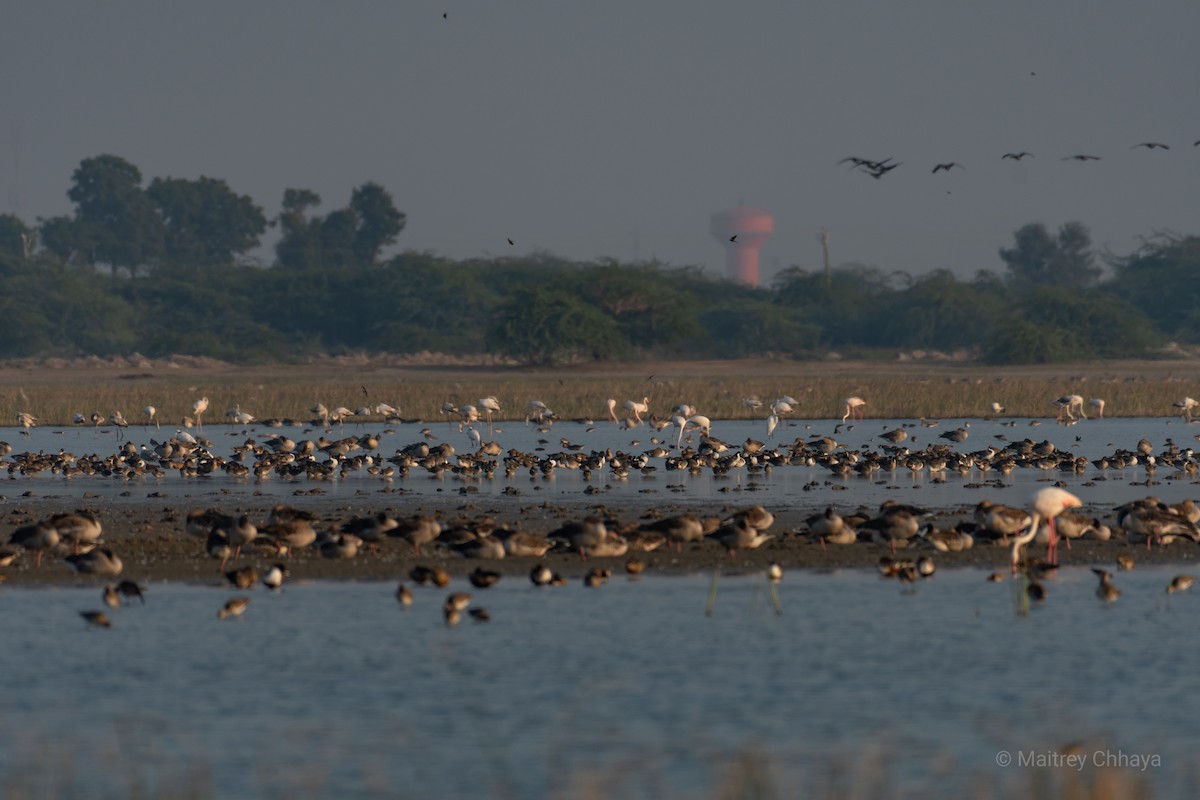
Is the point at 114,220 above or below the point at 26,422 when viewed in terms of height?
above

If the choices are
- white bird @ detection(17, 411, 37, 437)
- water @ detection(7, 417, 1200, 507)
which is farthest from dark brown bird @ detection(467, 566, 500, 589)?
white bird @ detection(17, 411, 37, 437)

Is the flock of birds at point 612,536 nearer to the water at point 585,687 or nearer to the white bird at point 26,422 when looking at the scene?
the water at point 585,687

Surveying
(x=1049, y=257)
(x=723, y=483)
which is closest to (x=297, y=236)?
(x=1049, y=257)

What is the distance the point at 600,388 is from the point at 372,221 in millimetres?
83844

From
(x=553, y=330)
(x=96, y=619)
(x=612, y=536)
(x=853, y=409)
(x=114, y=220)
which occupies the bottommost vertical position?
(x=96, y=619)

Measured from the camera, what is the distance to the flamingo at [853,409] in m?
44.2

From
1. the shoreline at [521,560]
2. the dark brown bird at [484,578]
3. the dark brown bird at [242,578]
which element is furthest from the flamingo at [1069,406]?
the dark brown bird at [242,578]

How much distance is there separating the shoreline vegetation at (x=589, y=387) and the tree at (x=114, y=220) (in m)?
53.6

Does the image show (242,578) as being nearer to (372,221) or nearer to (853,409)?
(853,409)

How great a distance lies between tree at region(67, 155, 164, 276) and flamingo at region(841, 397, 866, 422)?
102 meters

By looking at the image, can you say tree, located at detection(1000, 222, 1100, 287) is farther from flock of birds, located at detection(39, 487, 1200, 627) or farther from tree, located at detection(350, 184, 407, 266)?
flock of birds, located at detection(39, 487, 1200, 627)

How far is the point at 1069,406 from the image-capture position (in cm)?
4338

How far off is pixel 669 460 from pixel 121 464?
10.1 meters

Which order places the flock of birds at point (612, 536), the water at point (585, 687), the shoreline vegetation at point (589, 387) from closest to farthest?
1. the water at point (585, 687)
2. the flock of birds at point (612, 536)
3. the shoreline vegetation at point (589, 387)
